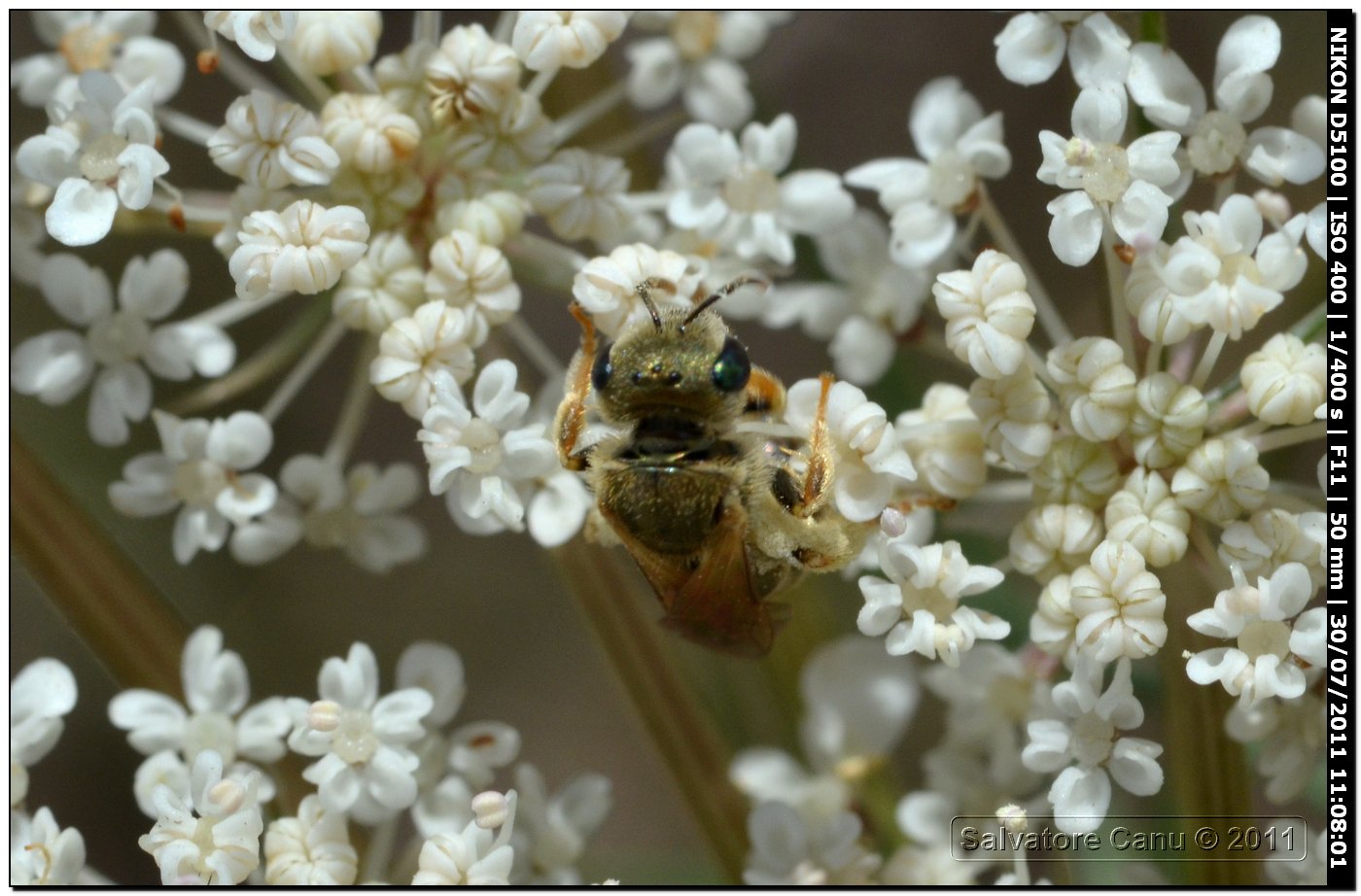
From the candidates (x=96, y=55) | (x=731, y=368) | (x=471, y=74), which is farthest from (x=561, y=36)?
(x=96, y=55)

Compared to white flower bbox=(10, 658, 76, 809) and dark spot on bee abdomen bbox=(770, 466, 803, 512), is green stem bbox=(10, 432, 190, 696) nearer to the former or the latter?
white flower bbox=(10, 658, 76, 809)

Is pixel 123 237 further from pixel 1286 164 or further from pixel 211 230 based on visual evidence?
pixel 1286 164

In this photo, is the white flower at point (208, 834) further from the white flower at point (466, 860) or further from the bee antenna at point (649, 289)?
the bee antenna at point (649, 289)

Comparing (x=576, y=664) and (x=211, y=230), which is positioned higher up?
(x=211, y=230)

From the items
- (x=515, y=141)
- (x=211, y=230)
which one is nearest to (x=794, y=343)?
(x=515, y=141)

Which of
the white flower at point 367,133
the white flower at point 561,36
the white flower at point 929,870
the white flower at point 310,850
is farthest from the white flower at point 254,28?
the white flower at point 929,870

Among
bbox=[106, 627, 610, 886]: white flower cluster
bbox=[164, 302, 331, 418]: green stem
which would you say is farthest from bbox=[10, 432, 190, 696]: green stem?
bbox=[164, 302, 331, 418]: green stem

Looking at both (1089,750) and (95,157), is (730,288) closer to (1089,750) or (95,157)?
(1089,750)
